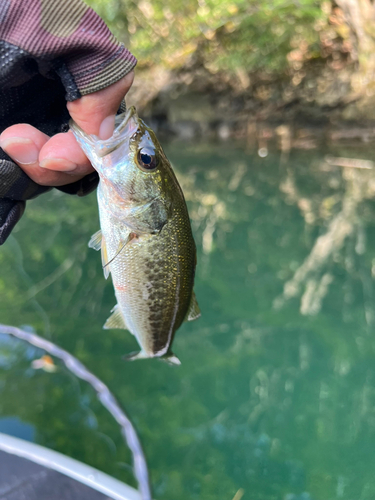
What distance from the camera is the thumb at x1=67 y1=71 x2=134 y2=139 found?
119 centimetres

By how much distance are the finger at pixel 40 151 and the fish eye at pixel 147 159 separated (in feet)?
0.66

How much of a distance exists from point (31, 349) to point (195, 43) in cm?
1178

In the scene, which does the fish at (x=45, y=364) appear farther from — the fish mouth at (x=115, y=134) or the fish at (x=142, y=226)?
the fish mouth at (x=115, y=134)

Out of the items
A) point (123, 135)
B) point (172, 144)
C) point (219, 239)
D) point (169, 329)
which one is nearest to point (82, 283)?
point (219, 239)

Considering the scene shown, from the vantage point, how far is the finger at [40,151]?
1.36 meters

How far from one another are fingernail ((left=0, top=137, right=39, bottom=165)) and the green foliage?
464 inches

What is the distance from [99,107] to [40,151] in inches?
12.6

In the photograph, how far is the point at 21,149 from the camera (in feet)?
4.52

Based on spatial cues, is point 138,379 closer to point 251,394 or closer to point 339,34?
point 251,394

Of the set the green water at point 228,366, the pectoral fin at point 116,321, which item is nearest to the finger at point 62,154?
the pectoral fin at point 116,321

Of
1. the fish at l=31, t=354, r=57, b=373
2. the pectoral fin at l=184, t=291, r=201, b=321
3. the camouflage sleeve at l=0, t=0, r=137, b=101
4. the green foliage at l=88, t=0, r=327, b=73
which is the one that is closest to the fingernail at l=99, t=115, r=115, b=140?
the camouflage sleeve at l=0, t=0, r=137, b=101

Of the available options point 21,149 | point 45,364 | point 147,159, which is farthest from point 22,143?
point 45,364

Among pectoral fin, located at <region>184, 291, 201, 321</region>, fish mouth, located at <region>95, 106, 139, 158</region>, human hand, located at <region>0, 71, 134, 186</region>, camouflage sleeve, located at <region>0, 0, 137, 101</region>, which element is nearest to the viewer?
camouflage sleeve, located at <region>0, 0, 137, 101</region>

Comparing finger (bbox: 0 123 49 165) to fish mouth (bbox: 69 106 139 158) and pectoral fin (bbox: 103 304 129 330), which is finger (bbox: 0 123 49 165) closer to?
fish mouth (bbox: 69 106 139 158)
